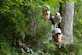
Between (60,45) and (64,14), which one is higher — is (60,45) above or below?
below

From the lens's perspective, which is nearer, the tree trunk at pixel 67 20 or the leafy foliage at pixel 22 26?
the leafy foliage at pixel 22 26

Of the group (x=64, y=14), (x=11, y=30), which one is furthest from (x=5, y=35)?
(x=64, y=14)

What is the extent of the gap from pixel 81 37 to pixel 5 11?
8320mm

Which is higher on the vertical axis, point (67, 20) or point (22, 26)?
point (22, 26)

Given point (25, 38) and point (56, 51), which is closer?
point (25, 38)

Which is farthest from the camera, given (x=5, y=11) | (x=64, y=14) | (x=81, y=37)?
(x=81, y=37)

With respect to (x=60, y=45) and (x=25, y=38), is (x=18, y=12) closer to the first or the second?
(x=25, y=38)

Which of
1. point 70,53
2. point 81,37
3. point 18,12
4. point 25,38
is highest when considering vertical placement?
point 18,12

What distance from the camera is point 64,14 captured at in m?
6.14

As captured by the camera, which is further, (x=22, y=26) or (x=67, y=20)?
(x=67, y=20)

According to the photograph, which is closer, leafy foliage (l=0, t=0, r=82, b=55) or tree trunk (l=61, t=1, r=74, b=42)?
leafy foliage (l=0, t=0, r=82, b=55)

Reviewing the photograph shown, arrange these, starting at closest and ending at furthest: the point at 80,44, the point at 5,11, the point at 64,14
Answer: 1. the point at 5,11
2. the point at 80,44
3. the point at 64,14

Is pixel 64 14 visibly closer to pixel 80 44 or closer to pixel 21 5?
pixel 80 44

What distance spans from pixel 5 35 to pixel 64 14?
6.73 ft
